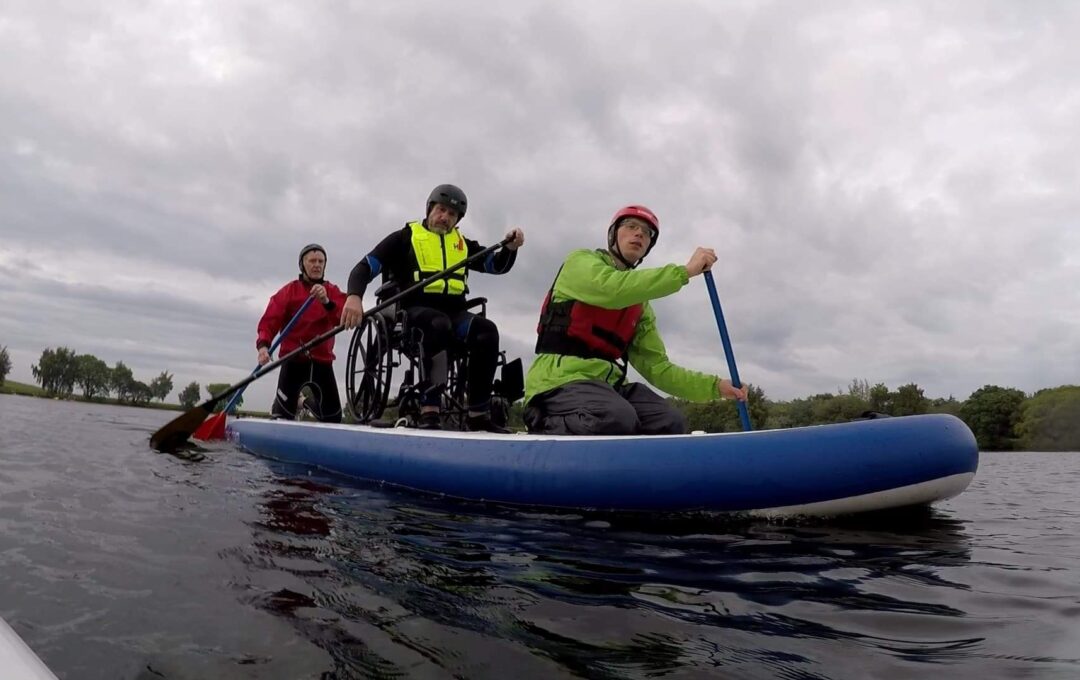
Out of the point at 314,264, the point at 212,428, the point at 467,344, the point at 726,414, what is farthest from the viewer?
the point at 726,414

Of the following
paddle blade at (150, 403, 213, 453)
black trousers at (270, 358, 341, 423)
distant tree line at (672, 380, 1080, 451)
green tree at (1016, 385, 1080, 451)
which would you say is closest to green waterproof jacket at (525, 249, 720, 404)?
black trousers at (270, 358, 341, 423)

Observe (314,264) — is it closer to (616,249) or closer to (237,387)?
(237,387)

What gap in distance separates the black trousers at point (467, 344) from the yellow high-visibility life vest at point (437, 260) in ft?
0.92

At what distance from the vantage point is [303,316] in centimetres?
891

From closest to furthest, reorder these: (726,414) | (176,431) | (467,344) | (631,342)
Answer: (631,342) → (467,344) → (176,431) → (726,414)

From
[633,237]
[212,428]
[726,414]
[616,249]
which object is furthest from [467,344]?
[726,414]

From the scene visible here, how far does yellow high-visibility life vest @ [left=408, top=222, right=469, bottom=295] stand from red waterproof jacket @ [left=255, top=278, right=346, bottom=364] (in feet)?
9.02

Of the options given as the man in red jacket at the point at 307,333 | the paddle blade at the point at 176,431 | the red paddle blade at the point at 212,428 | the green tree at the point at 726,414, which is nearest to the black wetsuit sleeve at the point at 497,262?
the man in red jacket at the point at 307,333

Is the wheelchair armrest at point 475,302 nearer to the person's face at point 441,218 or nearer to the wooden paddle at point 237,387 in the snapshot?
the wooden paddle at point 237,387

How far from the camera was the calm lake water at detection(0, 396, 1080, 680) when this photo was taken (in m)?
1.71

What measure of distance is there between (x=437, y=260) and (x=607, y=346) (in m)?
2.32

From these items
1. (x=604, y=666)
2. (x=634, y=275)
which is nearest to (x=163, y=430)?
(x=634, y=275)

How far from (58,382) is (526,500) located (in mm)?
99299

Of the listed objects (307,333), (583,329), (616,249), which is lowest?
(583,329)
